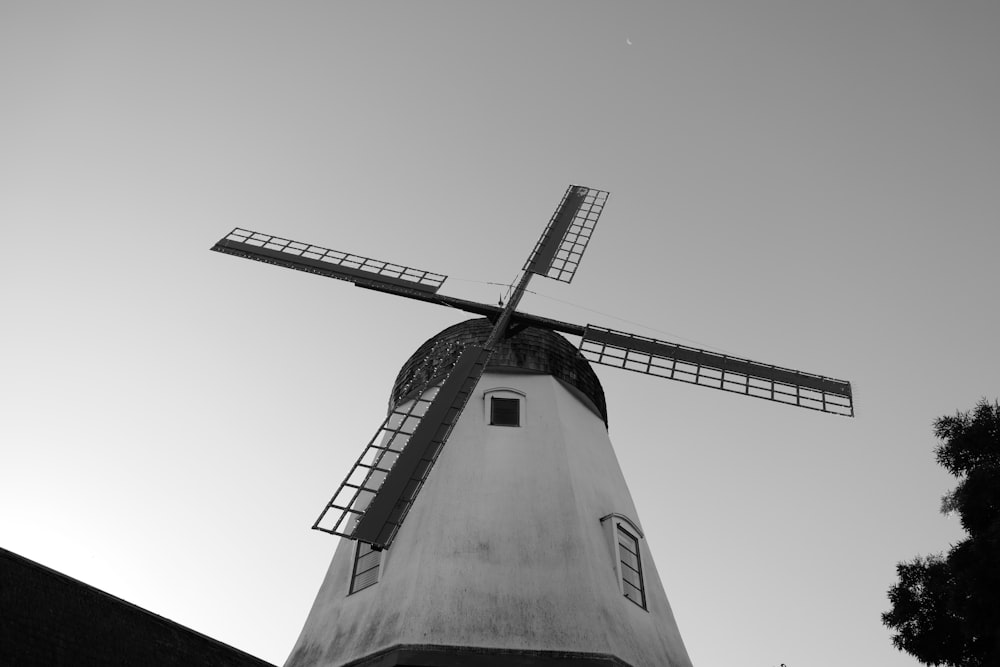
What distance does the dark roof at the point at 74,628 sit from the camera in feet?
25.7

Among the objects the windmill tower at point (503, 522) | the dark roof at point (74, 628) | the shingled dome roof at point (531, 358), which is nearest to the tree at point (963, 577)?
the windmill tower at point (503, 522)

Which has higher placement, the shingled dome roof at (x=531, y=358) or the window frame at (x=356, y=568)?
the shingled dome roof at (x=531, y=358)

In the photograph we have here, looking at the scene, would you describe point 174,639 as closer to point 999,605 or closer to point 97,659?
point 97,659

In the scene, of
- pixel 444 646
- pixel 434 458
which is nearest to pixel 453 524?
pixel 434 458

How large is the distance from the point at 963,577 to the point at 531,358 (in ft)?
24.1

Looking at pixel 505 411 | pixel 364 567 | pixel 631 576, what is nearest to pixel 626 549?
pixel 631 576

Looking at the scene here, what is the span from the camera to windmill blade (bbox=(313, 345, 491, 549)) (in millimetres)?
10414

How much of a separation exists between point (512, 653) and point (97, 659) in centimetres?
438

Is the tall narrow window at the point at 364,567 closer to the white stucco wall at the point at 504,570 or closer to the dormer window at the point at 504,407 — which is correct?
the white stucco wall at the point at 504,570

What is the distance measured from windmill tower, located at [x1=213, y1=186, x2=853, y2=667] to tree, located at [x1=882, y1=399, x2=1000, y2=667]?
3019 mm

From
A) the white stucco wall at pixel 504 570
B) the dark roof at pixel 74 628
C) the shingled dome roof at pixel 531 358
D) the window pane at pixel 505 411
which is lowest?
the dark roof at pixel 74 628

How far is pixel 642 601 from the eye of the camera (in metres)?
11.4

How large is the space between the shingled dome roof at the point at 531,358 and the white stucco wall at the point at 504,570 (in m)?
1.41

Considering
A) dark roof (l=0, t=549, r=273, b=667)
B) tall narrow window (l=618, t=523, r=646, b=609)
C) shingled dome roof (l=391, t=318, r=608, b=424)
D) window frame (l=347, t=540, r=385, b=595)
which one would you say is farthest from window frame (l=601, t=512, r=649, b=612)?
dark roof (l=0, t=549, r=273, b=667)
